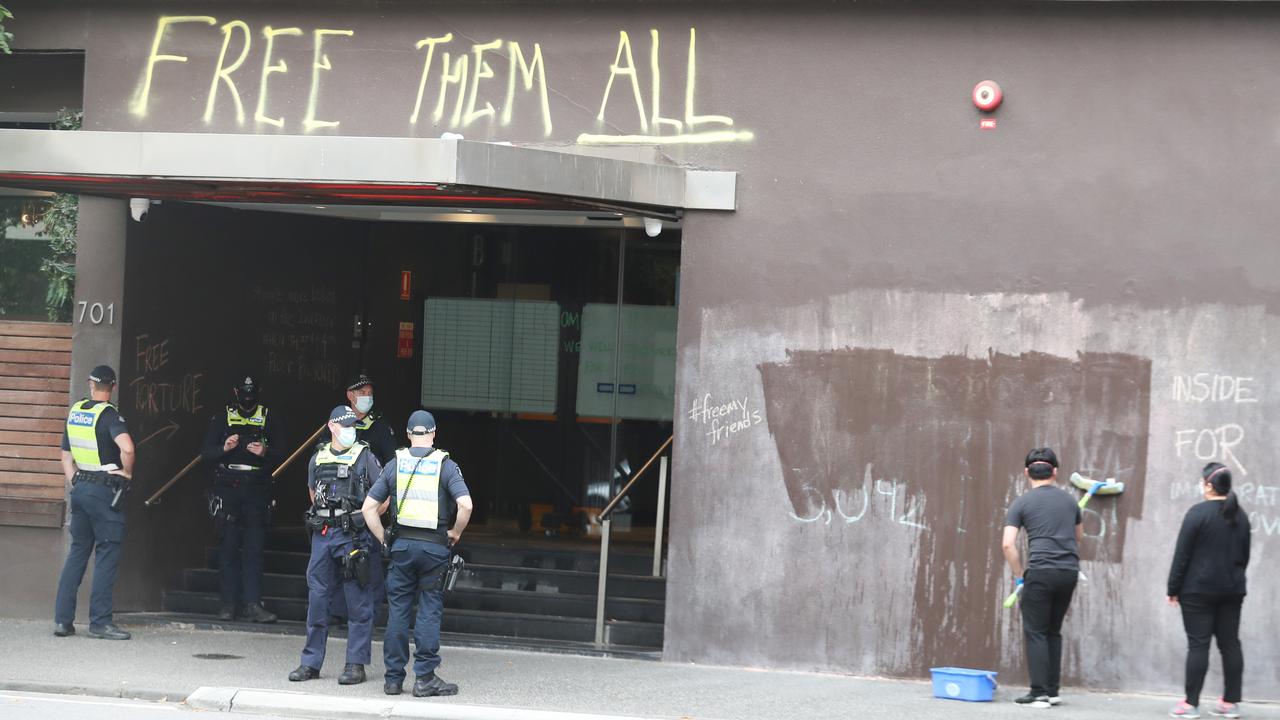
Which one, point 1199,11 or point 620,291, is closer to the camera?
point 1199,11

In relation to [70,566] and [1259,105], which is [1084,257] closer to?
[1259,105]

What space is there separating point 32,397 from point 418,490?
15.6ft

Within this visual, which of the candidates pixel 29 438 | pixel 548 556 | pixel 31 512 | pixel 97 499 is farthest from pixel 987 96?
pixel 31 512

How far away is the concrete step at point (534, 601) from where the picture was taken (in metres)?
12.4

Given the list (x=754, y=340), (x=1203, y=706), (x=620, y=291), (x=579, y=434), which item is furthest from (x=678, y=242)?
(x=1203, y=706)

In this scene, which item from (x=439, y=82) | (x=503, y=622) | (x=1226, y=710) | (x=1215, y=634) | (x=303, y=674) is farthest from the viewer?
(x=503, y=622)

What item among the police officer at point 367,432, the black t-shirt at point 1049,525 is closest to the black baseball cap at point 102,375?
the police officer at point 367,432

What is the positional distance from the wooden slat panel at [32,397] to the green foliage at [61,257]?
680mm

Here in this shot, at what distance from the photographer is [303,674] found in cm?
→ 1020

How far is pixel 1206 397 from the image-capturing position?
10648 millimetres

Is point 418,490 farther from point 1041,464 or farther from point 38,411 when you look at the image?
point 38,411

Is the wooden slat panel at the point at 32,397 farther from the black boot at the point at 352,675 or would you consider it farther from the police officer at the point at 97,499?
the black boot at the point at 352,675

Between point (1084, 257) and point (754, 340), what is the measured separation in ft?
8.30

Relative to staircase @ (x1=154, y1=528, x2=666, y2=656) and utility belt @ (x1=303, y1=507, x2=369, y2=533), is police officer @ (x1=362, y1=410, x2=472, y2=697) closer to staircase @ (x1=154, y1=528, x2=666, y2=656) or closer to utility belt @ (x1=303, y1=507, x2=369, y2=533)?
utility belt @ (x1=303, y1=507, x2=369, y2=533)
